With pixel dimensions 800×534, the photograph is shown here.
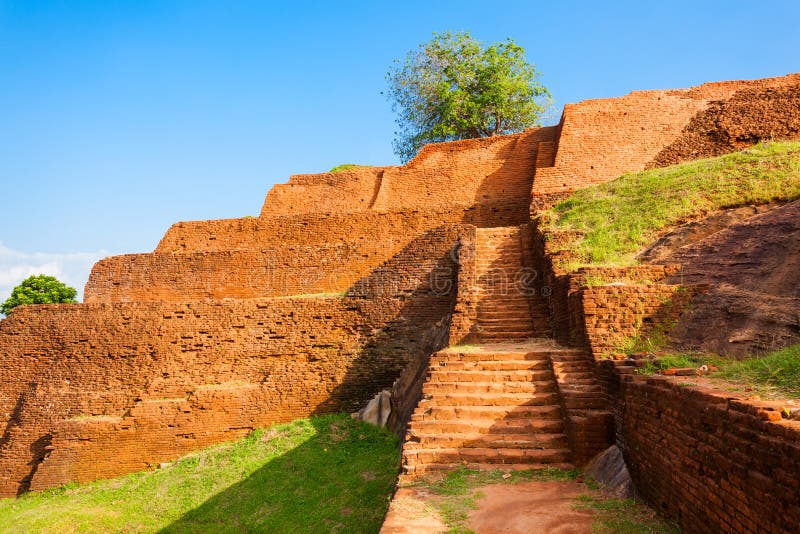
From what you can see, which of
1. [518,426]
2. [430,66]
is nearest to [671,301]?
[518,426]

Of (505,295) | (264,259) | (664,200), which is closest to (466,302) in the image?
(505,295)

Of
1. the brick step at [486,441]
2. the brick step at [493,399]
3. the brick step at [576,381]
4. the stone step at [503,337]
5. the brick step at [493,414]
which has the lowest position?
the brick step at [486,441]

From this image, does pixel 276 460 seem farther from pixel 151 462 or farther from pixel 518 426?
pixel 518 426

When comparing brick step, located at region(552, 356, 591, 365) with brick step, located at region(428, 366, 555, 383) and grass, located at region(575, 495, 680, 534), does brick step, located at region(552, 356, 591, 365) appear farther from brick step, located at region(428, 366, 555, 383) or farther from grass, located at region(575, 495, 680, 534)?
grass, located at region(575, 495, 680, 534)

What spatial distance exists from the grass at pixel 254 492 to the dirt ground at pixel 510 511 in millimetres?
2009

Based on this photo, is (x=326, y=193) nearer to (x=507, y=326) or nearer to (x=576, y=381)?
(x=507, y=326)

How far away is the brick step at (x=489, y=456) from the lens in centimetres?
484

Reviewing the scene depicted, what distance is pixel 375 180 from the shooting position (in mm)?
17203

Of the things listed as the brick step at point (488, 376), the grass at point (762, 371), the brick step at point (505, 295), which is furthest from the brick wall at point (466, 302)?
the grass at point (762, 371)

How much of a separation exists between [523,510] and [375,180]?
14.3 m

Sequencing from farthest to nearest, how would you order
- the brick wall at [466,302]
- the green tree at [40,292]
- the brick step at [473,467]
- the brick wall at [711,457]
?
the green tree at [40,292], the brick wall at [466,302], the brick step at [473,467], the brick wall at [711,457]

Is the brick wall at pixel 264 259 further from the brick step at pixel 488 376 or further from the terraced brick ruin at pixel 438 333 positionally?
the brick step at pixel 488 376

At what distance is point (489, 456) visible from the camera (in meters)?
4.91

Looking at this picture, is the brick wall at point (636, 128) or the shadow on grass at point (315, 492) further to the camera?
the brick wall at point (636, 128)
